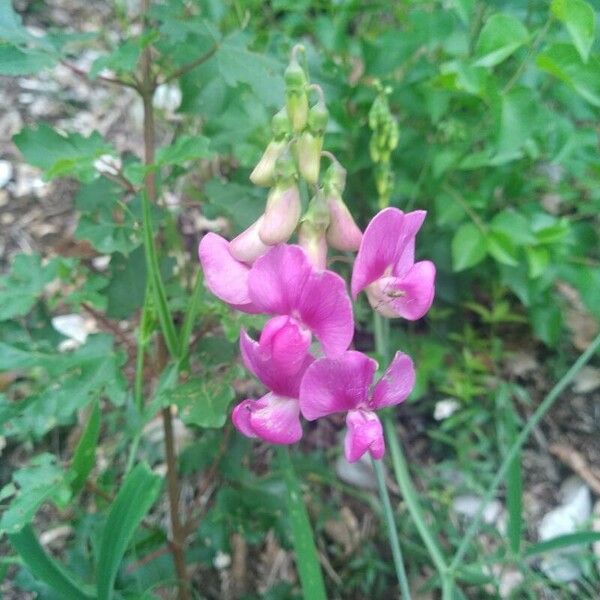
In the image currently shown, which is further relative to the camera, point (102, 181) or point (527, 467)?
point (527, 467)

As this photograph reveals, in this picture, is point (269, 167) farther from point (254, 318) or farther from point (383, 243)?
point (254, 318)

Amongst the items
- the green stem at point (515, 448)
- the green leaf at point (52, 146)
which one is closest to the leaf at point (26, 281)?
the green leaf at point (52, 146)

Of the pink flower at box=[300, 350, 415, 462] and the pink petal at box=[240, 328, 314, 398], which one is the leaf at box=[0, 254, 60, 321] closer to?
the pink petal at box=[240, 328, 314, 398]

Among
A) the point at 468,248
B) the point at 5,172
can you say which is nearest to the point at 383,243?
the point at 468,248

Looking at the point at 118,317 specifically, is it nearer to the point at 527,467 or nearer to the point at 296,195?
the point at 296,195

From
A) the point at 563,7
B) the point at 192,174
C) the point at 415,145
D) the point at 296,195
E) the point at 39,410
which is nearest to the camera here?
the point at 296,195

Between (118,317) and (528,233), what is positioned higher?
(528,233)

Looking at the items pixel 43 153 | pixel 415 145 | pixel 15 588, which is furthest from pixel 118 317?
pixel 415 145
